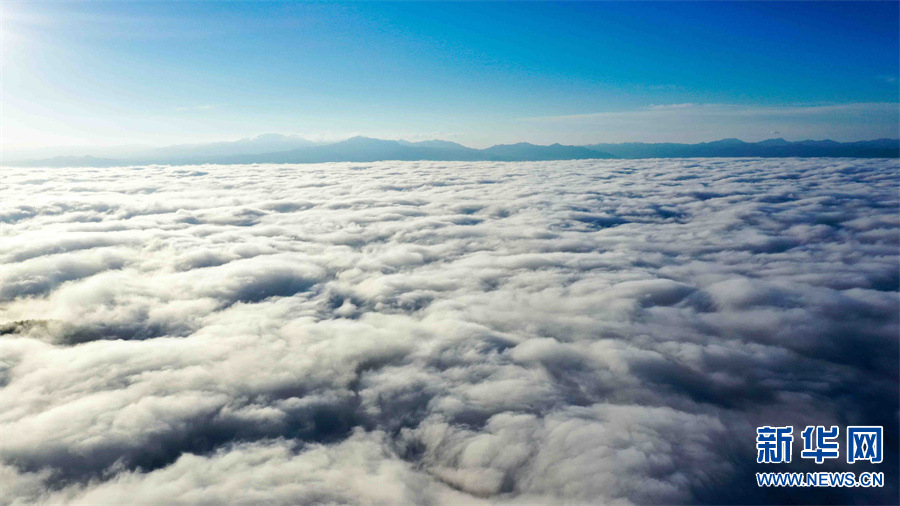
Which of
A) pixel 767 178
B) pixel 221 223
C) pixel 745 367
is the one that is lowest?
pixel 745 367

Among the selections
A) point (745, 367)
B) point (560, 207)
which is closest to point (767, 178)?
point (560, 207)

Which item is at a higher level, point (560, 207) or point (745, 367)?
point (560, 207)

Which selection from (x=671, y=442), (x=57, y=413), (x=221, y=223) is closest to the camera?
(x=671, y=442)

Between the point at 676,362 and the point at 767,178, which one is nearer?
the point at 676,362

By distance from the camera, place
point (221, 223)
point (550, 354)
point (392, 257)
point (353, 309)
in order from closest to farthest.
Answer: point (550, 354), point (353, 309), point (392, 257), point (221, 223)

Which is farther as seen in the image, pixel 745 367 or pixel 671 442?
pixel 745 367

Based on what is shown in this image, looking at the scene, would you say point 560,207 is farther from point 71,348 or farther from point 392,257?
point 71,348

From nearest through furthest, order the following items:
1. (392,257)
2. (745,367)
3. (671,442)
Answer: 1. (671,442)
2. (745,367)
3. (392,257)

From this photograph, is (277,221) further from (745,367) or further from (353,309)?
(745,367)

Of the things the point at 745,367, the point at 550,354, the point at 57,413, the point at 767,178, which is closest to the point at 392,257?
the point at 550,354
